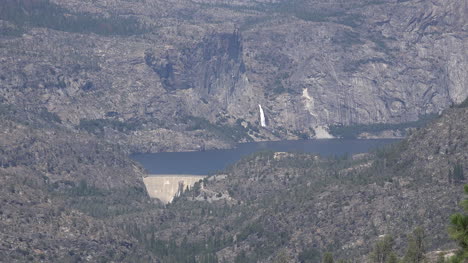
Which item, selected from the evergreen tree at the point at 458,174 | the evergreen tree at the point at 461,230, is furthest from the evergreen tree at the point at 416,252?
the evergreen tree at the point at 458,174

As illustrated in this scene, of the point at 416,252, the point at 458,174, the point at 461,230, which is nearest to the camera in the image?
the point at 461,230

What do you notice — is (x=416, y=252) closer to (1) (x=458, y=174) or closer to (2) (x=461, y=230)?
(2) (x=461, y=230)

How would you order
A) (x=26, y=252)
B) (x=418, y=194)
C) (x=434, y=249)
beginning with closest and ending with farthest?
(x=434, y=249) < (x=26, y=252) < (x=418, y=194)

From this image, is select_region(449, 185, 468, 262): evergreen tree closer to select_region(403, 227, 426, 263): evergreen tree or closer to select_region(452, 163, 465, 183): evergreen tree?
select_region(403, 227, 426, 263): evergreen tree

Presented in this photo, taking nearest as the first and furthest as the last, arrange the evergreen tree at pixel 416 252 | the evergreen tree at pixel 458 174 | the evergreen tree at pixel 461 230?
the evergreen tree at pixel 461 230, the evergreen tree at pixel 416 252, the evergreen tree at pixel 458 174

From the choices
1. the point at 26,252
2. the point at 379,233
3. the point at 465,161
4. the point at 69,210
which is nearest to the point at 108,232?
the point at 69,210

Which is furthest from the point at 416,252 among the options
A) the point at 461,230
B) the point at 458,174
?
the point at 458,174

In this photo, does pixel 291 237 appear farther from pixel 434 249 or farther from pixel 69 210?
pixel 434 249

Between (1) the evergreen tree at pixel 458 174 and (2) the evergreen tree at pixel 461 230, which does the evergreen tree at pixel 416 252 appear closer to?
(2) the evergreen tree at pixel 461 230

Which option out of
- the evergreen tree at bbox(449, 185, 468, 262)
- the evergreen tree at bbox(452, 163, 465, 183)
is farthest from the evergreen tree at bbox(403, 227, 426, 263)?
the evergreen tree at bbox(452, 163, 465, 183)

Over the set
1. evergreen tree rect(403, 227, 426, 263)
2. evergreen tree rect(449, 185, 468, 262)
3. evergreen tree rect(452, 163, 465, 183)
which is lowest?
evergreen tree rect(403, 227, 426, 263)

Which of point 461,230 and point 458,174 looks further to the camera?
point 458,174
